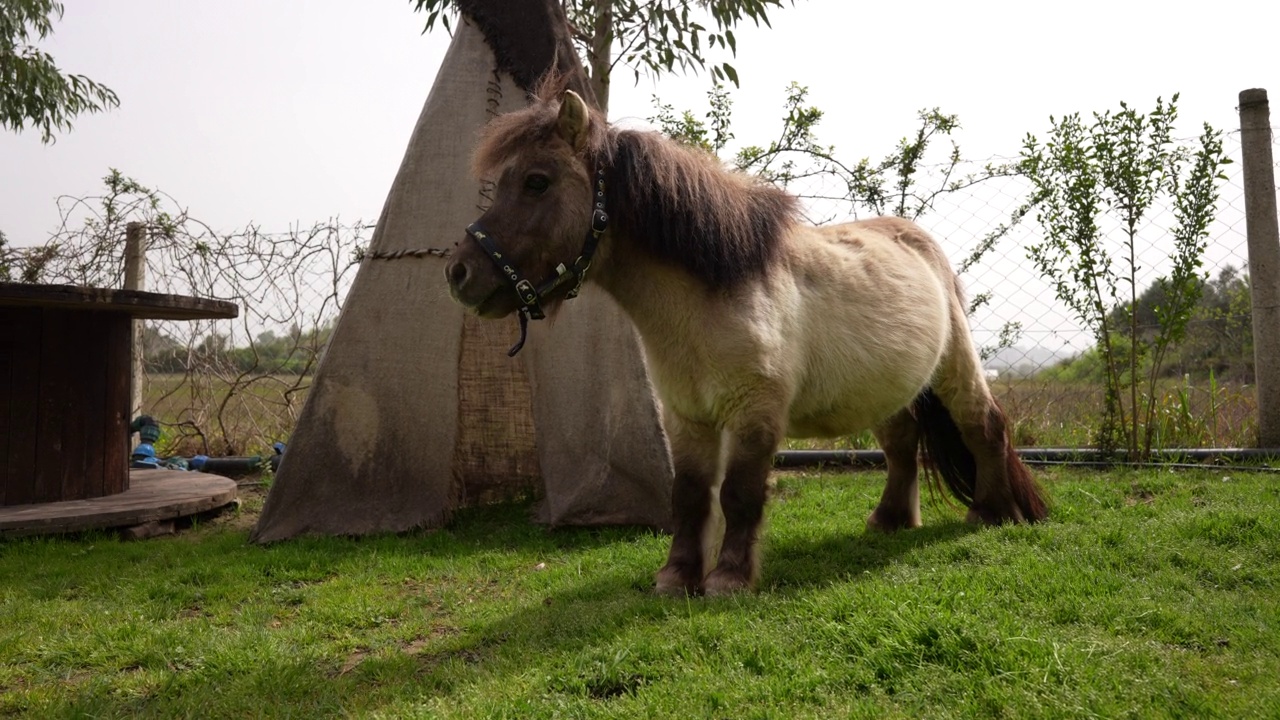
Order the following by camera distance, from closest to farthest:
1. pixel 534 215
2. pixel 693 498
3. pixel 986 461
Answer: pixel 534 215, pixel 693 498, pixel 986 461

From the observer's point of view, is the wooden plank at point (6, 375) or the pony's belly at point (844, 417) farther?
the wooden plank at point (6, 375)

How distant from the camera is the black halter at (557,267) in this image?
11.5 feet

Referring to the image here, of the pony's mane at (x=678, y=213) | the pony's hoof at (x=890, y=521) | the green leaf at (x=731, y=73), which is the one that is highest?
the green leaf at (x=731, y=73)

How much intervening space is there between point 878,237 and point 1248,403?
4651 millimetres

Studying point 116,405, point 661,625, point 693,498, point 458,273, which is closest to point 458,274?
point 458,273

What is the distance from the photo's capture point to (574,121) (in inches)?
146

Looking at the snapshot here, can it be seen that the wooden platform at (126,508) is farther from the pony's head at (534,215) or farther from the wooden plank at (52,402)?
the pony's head at (534,215)

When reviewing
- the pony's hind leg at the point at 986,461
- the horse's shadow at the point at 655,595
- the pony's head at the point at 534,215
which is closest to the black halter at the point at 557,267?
the pony's head at the point at 534,215

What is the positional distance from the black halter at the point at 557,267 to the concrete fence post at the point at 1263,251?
5948mm

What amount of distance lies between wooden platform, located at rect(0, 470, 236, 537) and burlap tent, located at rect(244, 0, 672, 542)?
2.94 feet

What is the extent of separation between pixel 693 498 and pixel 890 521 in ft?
5.66

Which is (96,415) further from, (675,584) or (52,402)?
(675,584)

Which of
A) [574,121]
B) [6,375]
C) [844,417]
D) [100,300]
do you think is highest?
[574,121]

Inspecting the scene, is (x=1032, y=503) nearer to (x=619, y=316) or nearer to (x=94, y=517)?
(x=619, y=316)
